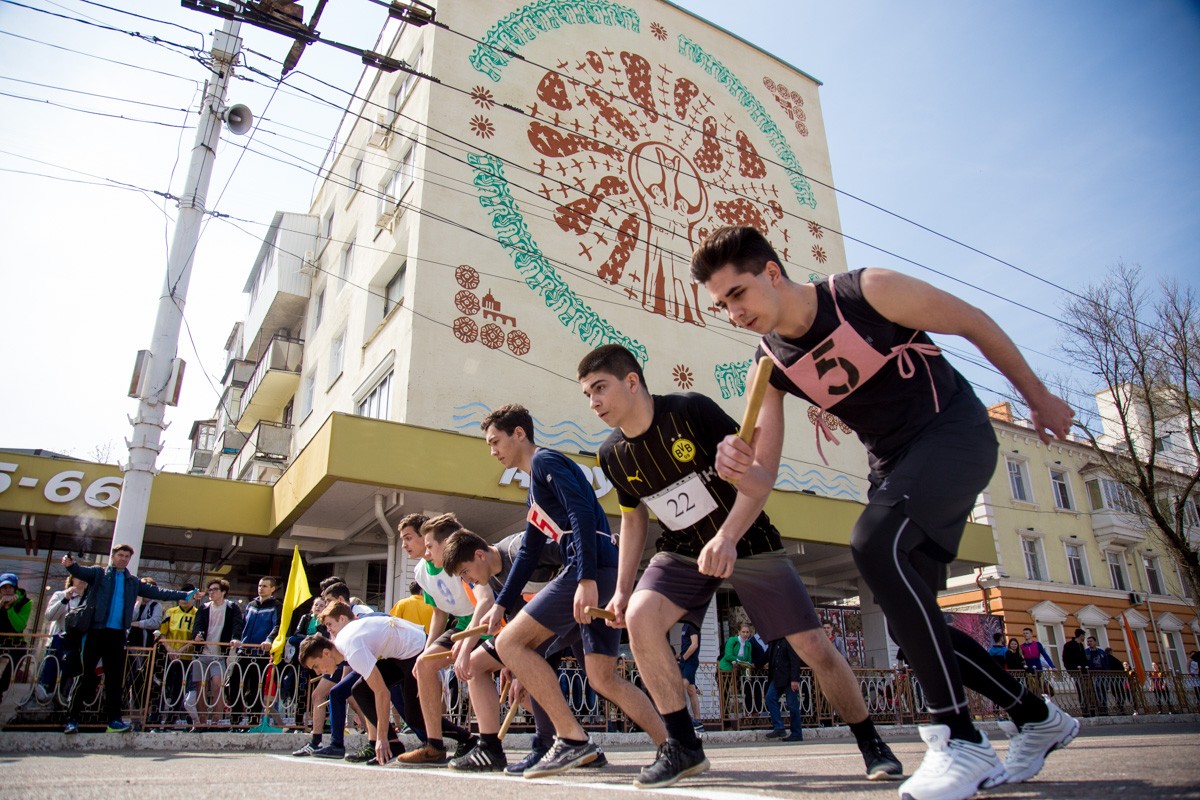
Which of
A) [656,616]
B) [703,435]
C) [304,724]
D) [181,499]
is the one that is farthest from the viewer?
[181,499]

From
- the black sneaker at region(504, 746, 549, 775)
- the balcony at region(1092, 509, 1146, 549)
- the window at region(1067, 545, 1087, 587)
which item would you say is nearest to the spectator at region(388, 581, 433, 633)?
the black sneaker at region(504, 746, 549, 775)

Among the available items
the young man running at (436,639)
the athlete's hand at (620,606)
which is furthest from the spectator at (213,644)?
the athlete's hand at (620,606)

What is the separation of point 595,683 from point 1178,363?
21097mm

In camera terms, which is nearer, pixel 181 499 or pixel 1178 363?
pixel 181 499

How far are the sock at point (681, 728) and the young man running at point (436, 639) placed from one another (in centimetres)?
222

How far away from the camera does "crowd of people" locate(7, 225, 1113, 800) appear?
257 cm

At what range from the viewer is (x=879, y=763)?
3061 mm

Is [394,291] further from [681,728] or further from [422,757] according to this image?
[681,728]

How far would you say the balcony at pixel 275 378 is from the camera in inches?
908

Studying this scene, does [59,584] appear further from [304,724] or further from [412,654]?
[412,654]

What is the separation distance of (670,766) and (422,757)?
296 cm

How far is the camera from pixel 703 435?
3.74 m

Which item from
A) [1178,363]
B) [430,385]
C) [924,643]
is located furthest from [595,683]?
[1178,363]

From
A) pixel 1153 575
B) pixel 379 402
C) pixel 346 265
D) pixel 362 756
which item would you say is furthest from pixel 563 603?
pixel 1153 575
